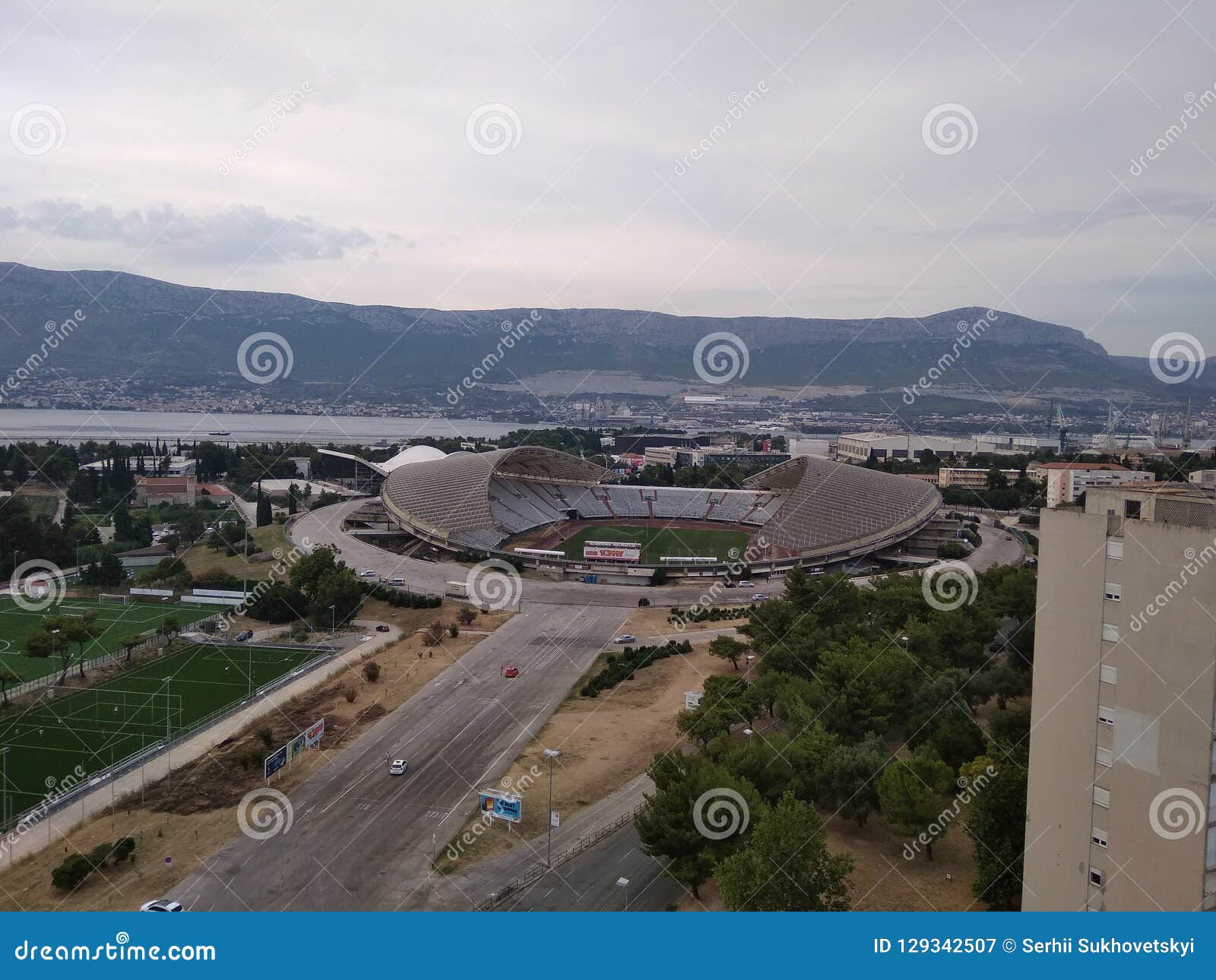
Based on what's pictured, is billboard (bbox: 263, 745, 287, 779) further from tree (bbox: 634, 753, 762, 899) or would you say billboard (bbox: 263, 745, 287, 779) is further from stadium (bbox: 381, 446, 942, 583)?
stadium (bbox: 381, 446, 942, 583)

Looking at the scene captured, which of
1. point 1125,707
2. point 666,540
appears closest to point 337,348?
point 666,540

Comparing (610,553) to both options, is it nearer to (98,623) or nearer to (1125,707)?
(98,623)

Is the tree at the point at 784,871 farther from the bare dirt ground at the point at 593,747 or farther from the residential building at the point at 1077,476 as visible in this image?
the residential building at the point at 1077,476

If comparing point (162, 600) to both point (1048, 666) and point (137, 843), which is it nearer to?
point (137, 843)

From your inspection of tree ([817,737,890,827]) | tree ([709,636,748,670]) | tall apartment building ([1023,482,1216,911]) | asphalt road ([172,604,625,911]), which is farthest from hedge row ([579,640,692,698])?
tall apartment building ([1023,482,1216,911])

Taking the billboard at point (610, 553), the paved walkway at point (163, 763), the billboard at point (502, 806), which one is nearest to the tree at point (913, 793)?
the billboard at point (502, 806)

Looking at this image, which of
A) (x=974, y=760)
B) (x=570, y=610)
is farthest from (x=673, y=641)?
(x=974, y=760)
